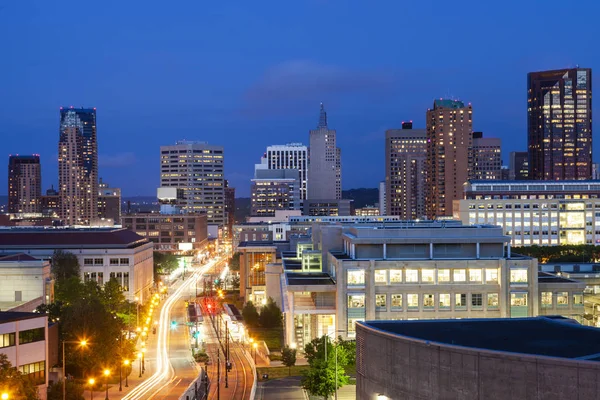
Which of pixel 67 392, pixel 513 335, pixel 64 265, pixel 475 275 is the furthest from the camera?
pixel 64 265

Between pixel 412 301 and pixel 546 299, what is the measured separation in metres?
16.1

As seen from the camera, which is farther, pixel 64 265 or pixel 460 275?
pixel 64 265

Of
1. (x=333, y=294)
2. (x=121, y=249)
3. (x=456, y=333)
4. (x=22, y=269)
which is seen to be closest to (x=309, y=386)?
(x=456, y=333)

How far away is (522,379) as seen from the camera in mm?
40875

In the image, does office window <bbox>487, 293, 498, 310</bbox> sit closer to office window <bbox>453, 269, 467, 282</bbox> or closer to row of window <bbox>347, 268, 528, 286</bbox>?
row of window <bbox>347, 268, 528, 286</bbox>

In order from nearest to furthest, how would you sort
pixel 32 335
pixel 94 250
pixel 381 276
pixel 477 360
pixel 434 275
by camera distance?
pixel 477 360 → pixel 32 335 → pixel 381 276 → pixel 434 275 → pixel 94 250

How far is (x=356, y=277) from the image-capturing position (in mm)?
94438

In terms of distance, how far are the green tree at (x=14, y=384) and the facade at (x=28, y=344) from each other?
10.8m

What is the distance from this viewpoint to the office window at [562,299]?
95.9m

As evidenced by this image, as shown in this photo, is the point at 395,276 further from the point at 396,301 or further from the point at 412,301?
the point at 412,301

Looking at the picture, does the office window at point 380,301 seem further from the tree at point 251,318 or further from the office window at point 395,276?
the tree at point 251,318

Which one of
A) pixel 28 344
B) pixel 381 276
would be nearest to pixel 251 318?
pixel 381 276

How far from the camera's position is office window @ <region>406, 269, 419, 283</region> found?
9469 centimetres

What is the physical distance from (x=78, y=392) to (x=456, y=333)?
37.3 metres
